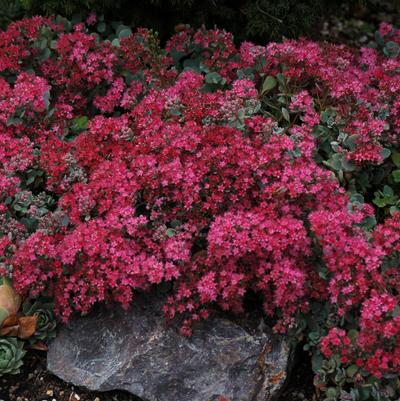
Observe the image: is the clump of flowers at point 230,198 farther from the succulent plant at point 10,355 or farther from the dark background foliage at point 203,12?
the dark background foliage at point 203,12

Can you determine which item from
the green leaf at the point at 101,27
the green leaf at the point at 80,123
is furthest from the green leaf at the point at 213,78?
the green leaf at the point at 101,27

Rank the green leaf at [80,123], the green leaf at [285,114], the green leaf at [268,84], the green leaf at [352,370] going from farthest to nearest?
the green leaf at [80,123] → the green leaf at [268,84] → the green leaf at [285,114] → the green leaf at [352,370]

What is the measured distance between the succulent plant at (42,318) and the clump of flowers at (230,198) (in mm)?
80

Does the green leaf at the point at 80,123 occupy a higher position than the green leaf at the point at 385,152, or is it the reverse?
the green leaf at the point at 385,152

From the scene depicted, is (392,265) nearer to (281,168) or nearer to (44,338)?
(281,168)

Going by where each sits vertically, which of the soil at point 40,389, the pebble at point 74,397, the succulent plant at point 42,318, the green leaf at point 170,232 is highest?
the green leaf at point 170,232

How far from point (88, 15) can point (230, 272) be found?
2274mm

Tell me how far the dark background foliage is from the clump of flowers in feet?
1.85

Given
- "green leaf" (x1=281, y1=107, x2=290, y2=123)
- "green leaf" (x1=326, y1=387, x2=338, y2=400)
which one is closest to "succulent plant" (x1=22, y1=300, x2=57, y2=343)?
"green leaf" (x1=326, y1=387, x2=338, y2=400)

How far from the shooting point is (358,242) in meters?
2.80

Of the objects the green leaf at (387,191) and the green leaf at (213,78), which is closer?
the green leaf at (387,191)

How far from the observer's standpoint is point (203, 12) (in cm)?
436

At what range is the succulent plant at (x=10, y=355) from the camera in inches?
118

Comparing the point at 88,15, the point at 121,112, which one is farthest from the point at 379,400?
the point at 88,15
